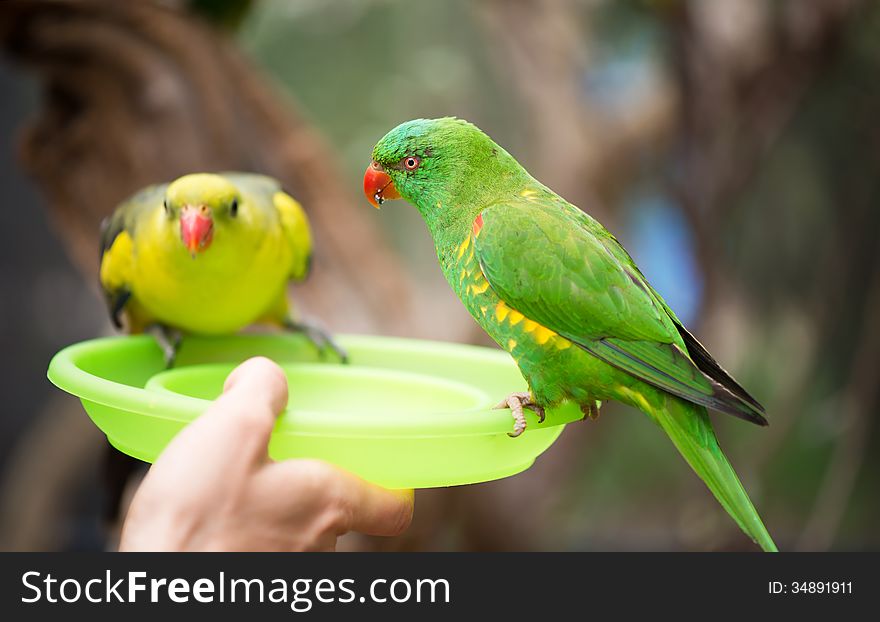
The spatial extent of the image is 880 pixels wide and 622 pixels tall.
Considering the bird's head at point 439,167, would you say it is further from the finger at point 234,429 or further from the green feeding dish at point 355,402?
the finger at point 234,429

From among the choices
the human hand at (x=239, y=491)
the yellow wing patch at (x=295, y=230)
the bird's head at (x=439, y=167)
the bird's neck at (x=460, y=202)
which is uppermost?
the yellow wing patch at (x=295, y=230)

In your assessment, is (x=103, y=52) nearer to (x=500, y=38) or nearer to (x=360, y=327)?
(x=360, y=327)

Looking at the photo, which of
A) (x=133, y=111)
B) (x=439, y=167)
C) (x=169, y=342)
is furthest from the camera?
(x=133, y=111)

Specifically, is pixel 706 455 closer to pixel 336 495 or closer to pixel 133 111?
pixel 336 495

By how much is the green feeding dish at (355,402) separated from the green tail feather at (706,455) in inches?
4.7

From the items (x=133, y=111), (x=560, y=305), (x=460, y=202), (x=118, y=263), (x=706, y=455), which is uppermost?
(x=133, y=111)

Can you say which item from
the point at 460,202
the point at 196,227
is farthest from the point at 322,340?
the point at 460,202

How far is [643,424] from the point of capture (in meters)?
3.89

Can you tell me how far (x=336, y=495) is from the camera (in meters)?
0.82

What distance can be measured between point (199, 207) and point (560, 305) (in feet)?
1.81

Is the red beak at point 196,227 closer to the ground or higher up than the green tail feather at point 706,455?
higher up

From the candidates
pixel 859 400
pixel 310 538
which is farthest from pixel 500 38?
pixel 310 538

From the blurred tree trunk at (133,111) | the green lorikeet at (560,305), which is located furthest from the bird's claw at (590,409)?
the blurred tree trunk at (133,111)

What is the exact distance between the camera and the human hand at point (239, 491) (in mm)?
748
